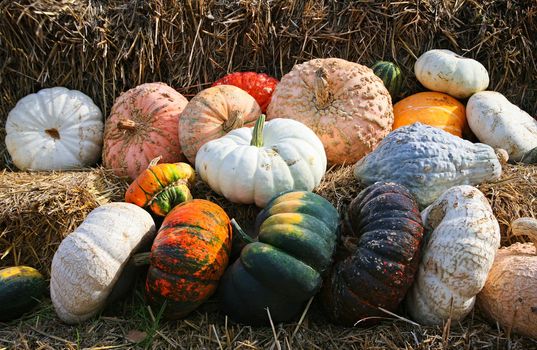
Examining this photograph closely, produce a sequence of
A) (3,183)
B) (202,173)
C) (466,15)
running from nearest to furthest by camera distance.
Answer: (202,173), (3,183), (466,15)

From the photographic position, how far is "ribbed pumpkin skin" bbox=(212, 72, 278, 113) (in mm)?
4242

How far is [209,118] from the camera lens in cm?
369

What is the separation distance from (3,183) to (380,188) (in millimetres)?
2515

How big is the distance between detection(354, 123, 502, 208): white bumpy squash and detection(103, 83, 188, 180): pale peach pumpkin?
153cm

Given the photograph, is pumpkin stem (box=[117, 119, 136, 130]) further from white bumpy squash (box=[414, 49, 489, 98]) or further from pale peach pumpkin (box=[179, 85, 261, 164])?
white bumpy squash (box=[414, 49, 489, 98])

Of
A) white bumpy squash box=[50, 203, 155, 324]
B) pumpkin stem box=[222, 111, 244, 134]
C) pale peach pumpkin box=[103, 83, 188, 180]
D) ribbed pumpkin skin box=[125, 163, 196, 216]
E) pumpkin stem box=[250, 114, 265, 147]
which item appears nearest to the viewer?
white bumpy squash box=[50, 203, 155, 324]

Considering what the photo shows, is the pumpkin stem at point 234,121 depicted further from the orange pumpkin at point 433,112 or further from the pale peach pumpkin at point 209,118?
the orange pumpkin at point 433,112

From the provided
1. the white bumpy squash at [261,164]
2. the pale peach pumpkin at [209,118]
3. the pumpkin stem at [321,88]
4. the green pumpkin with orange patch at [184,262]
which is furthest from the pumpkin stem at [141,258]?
the pumpkin stem at [321,88]

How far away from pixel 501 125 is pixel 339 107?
1.23 metres

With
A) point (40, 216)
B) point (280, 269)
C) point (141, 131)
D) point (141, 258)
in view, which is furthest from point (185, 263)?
point (141, 131)

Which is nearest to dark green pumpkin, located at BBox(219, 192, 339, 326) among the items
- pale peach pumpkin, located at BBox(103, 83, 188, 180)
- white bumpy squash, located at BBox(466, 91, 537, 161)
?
pale peach pumpkin, located at BBox(103, 83, 188, 180)

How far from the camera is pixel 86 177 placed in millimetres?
3582

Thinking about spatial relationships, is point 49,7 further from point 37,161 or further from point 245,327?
point 245,327

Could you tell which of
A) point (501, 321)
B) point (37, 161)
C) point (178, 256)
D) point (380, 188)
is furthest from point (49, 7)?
point (501, 321)
